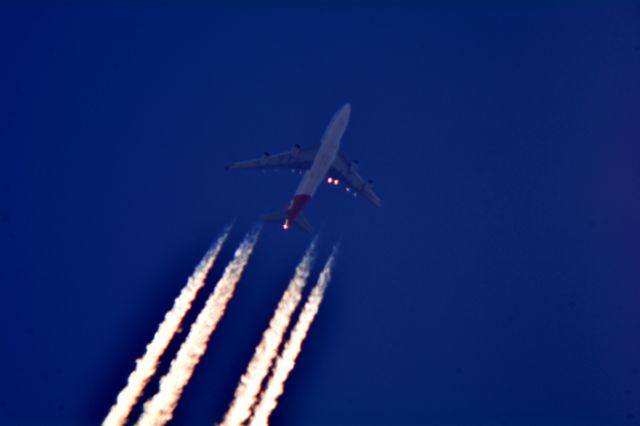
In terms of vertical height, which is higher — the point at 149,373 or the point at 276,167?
the point at 276,167

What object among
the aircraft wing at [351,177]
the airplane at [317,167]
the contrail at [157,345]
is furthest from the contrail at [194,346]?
the aircraft wing at [351,177]

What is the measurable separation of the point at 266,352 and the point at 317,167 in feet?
86.3

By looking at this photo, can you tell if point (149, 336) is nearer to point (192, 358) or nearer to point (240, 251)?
point (192, 358)

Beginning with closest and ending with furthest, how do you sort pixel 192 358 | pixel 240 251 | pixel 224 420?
pixel 224 420 → pixel 192 358 → pixel 240 251

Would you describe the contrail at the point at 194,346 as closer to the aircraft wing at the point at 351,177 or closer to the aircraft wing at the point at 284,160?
the aircraft wing at the point at 284,160

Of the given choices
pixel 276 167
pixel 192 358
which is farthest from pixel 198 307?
pixel 276 167

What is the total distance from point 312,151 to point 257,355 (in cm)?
3218

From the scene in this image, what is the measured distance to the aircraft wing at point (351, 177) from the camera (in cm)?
8631

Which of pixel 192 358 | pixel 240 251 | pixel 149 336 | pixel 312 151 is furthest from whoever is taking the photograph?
pixel 312 151

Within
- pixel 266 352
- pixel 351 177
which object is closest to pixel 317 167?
pixel 351 177

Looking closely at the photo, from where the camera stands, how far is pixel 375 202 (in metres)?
89.4

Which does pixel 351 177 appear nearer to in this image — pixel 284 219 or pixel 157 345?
pixel 284 219

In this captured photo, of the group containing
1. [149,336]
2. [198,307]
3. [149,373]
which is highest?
[198,307]

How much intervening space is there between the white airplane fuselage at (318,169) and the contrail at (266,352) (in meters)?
7.10
